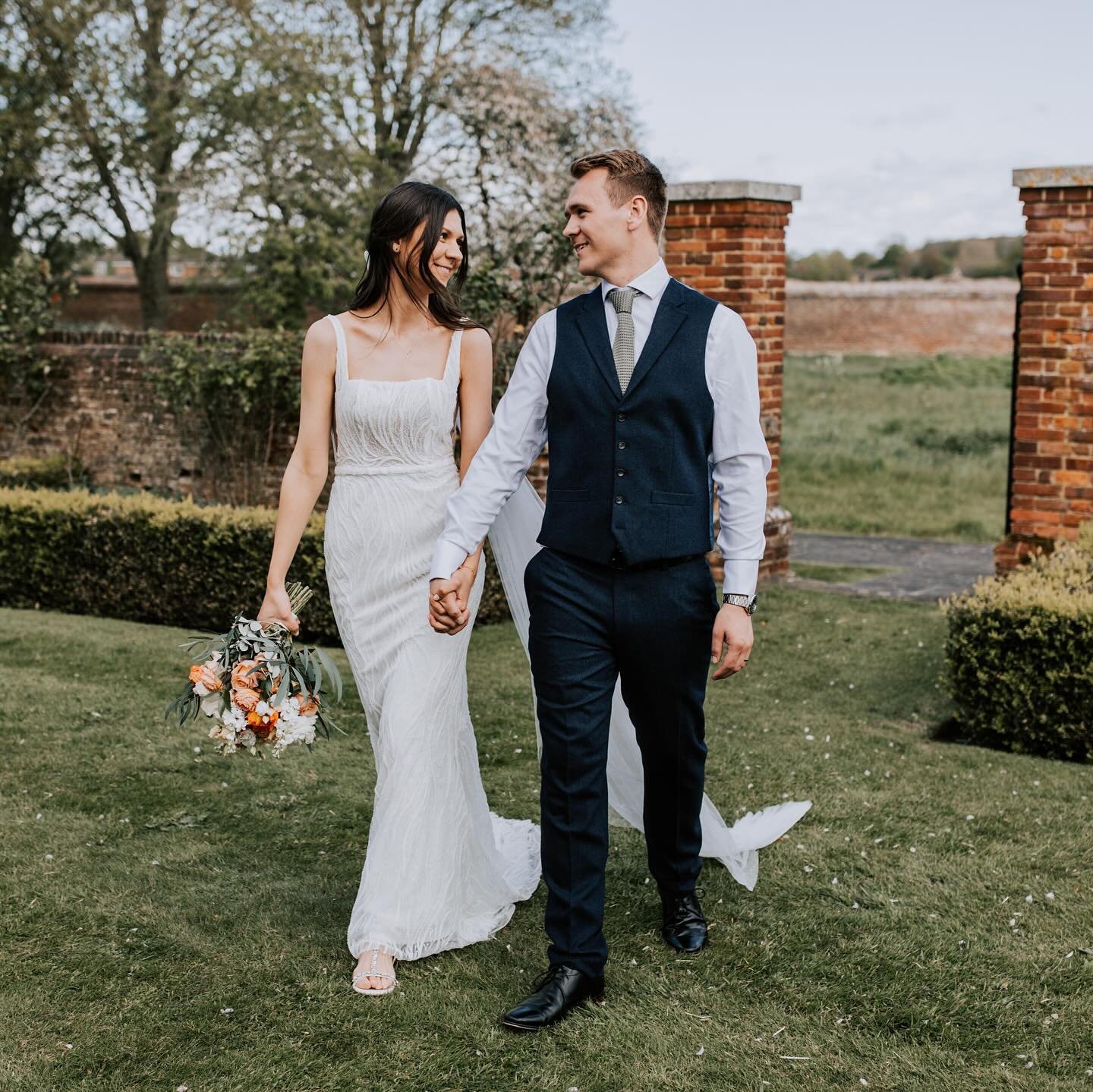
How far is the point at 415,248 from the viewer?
367 cm

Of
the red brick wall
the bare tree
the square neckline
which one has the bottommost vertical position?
the red brick wall

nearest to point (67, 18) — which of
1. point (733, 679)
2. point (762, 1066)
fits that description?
point (733, 679)

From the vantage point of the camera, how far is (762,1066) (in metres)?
3.15

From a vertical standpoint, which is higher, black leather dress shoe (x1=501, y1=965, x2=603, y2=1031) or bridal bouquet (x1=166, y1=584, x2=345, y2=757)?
bridal bouquet (x1=166, y1=584, x2=345, y2=757)

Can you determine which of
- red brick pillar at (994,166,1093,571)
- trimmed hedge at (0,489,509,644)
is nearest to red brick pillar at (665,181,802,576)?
red brick pillar at (994,166,1093,571)

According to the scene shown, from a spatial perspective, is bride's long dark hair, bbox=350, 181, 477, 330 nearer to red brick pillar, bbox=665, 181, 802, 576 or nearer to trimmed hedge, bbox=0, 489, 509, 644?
trimmed hedge, bbox=0, 489, 509, 644

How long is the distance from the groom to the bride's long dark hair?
1.28ft

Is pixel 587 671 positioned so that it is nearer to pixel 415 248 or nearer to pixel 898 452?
pixel 415 248

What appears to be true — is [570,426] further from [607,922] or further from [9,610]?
[9,610]

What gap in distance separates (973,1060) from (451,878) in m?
1.44

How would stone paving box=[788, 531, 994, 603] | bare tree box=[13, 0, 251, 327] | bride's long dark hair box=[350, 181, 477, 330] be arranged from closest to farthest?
bride's long dark hair box=[350, 181, 477, 330] → stone paving box=[788, 531, 994, 603] → bare tree box=[13, 0, 251, 327]

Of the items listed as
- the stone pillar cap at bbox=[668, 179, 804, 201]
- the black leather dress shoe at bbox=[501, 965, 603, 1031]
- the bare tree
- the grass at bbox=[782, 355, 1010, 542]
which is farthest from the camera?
the bare tree

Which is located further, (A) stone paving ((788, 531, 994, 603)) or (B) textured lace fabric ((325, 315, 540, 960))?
(A) stone paving ((788, 531, 994, 603))

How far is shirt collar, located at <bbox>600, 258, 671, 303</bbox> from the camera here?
135 inches
